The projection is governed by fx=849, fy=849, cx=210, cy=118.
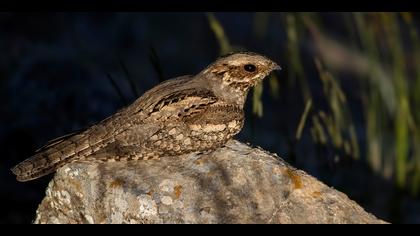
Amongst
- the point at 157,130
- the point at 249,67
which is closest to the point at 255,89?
the point at 249,67

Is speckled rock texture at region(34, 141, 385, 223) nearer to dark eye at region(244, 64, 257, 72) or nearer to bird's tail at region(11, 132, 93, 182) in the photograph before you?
bird's tail at region(11, 132, 93, 182)

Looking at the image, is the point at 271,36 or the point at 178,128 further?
the point at 271,36

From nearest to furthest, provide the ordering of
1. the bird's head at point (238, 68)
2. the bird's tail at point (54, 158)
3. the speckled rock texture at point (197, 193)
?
the speckled rock texture at point (197, 193)
the bird's tail at point (54, 158)
the bird's head at point (238, 68)

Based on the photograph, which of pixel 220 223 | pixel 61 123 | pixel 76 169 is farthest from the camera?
pixel 61 123

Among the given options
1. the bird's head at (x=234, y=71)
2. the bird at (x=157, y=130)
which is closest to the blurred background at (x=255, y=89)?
the bird's head at (x=234, y=71)

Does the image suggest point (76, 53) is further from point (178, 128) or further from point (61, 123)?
point (178, 128)

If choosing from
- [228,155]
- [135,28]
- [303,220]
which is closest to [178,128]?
[228,155]

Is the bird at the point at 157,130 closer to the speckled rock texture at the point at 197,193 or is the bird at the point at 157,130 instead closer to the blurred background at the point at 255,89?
the speckled rock texture at the point at 197,193
